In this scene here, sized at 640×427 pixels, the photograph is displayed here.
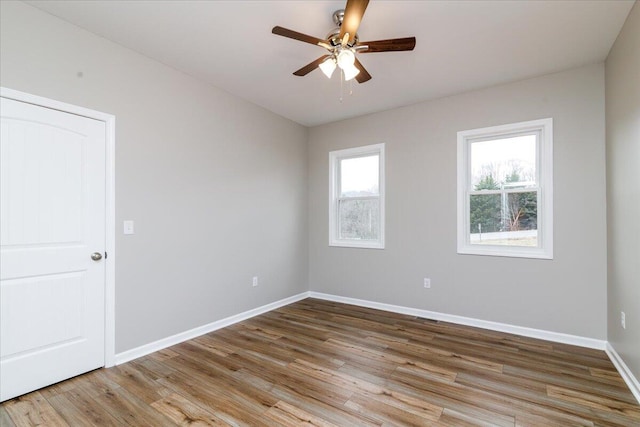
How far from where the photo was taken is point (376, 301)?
171 inches

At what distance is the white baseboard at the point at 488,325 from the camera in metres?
3.06

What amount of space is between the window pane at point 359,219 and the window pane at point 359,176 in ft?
0.48

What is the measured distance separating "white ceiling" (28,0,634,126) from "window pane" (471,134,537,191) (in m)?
0.68

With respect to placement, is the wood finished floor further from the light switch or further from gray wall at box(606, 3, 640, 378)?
the light switch

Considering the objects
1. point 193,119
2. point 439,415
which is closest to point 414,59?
point 193,119

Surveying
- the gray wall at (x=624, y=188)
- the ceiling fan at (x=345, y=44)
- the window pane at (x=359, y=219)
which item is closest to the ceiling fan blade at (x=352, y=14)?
the ceiling fan at (x=345, y=44)

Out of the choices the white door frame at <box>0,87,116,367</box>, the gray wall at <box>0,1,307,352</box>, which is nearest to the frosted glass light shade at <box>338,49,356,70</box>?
the gray wall at <box>0,1,307,352</box>

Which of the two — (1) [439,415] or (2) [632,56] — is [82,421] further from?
(2) [632,56]

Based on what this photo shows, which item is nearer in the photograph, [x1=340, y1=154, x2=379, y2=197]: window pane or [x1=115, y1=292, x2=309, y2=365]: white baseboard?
[x1=115, y1=292, x2=309, y2=365]: white baseboard

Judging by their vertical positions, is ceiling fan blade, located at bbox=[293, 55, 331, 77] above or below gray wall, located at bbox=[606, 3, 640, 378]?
above

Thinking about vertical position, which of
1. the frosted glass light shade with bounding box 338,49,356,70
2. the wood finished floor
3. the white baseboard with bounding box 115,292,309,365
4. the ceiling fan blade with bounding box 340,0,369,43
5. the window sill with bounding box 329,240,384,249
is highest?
the ceiling fan blade with bounding box 340,0,369,43

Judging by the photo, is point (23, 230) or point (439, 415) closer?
point (439, 415)

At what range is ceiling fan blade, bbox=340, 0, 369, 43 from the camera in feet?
5.89

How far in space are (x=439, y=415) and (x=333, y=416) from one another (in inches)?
26.9
